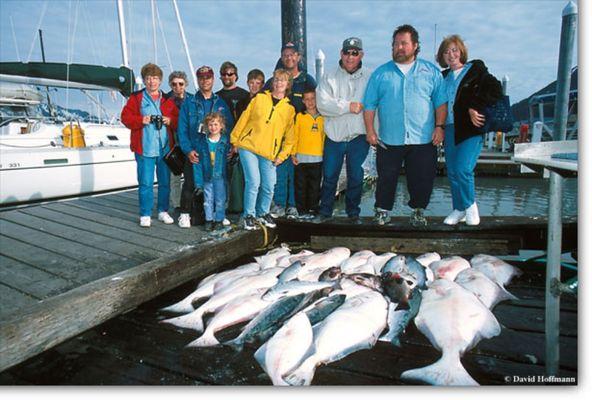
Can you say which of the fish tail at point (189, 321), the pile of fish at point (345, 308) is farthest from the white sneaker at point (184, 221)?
the fish tail at point (189, 321)

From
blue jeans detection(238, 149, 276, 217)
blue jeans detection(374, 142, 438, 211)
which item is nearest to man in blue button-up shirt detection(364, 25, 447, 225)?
blue jeans detection(374, 142, 438, 211)

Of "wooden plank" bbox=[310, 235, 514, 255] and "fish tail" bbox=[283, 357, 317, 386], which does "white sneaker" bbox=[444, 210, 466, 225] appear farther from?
"fish tail" bbox=[283, 357, 317, 386]

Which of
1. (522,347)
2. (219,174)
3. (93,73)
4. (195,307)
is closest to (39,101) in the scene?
(93,73)

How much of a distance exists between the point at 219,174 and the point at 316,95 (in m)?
1.42

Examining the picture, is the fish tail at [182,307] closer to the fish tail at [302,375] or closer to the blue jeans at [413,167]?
the fish tail at [302,375]

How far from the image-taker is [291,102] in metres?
4.60

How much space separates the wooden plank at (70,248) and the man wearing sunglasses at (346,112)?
2406mm

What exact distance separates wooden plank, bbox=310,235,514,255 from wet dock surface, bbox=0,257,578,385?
55.9 inches

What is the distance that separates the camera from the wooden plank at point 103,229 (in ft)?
12.8

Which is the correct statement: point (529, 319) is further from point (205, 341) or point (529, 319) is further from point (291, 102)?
point (291, 102)

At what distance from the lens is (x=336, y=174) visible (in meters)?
4.55

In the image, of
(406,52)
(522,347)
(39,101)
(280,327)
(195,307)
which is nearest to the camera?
(522,347)

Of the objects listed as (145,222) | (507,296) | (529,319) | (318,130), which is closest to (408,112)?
(318,130)

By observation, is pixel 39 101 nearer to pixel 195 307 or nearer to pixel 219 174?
pixel 219 174
